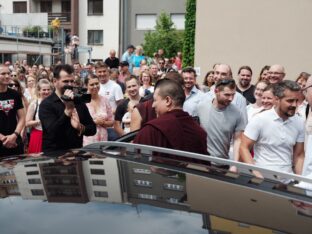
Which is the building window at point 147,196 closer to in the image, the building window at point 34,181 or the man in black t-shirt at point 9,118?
the building window at point 34,181

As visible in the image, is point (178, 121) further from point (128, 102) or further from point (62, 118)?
point (128, 102)

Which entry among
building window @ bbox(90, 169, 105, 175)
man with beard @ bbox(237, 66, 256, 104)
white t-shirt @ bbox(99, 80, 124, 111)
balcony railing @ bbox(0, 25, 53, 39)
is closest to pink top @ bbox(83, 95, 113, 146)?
white t-shirt @ bbox(99, 80, 124, 111)

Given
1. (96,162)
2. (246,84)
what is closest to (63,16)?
(246,84)

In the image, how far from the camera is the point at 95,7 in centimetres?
4412

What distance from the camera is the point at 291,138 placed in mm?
4004

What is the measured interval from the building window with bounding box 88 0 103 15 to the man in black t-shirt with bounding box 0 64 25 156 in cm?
3974

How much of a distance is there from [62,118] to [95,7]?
42.0 meters

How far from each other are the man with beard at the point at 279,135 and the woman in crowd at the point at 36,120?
280cm

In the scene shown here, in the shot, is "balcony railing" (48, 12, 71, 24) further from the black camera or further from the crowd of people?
the black camera

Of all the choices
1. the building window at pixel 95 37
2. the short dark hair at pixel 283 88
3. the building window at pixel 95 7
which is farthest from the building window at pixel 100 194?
the building window at pixel 95 7

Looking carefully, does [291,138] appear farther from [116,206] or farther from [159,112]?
[116,206]

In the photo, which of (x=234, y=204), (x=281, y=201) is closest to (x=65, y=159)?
(x=234, y=204)

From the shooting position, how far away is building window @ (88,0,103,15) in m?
43.6

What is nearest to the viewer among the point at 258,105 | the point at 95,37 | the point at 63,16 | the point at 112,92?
the point at 258,105
